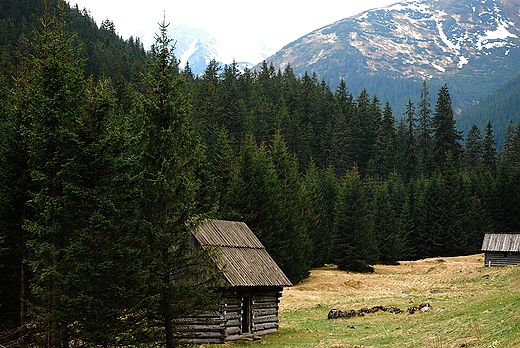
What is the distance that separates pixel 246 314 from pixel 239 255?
123 inches

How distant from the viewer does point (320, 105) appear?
133 meters

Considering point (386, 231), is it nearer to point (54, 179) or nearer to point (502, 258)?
point (502, 258)

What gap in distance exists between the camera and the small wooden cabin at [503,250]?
6106cm

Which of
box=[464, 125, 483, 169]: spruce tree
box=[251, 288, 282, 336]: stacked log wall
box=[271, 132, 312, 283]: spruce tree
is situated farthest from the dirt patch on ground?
box=[464, 125, 483, 169]: spruce tree

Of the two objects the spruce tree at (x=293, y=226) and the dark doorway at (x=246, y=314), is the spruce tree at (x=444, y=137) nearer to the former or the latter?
the spruce tree at (x=293, y=226)

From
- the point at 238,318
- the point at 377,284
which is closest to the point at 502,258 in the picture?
the point at 377,284

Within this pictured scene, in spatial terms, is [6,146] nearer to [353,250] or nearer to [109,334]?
[109,334]

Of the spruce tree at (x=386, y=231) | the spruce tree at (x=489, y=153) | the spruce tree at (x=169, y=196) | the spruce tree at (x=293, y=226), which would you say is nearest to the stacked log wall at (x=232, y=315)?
the spruce tree at (x=169, y=196)

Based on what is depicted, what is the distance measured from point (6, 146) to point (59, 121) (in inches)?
124

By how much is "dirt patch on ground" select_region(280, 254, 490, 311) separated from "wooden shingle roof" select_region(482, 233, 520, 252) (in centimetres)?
317

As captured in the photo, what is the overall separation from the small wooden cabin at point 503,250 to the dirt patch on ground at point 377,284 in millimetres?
2700

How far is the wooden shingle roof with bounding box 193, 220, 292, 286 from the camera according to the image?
28.8 metres

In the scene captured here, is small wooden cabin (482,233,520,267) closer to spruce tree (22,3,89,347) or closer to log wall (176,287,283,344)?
log wall (176,287,283,344)

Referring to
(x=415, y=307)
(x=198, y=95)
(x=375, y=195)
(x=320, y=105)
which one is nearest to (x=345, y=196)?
(x=375, y=195)
